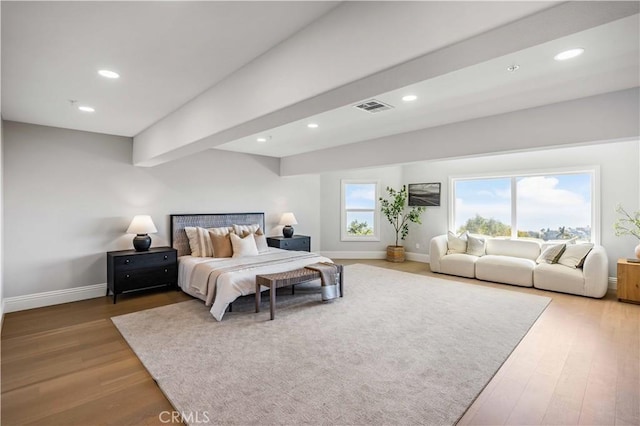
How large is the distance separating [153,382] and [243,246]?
9.22 feet

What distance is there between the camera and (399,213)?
7.65 m

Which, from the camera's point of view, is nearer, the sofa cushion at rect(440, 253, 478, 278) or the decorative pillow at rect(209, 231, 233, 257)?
the decorative pillow at rect(209, 231, 233, 257)

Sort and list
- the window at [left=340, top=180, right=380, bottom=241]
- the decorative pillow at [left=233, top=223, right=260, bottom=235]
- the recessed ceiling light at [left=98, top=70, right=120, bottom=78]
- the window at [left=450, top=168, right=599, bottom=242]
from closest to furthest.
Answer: the recessed ceiling light at [left=98, top=70, right=120, bottom=78] < the window at [left=450, top=168, right=599, bottom=242] < the decorative pillow at [left=233, top=223, right=260, bottom=235] < the window at [left=340, top=180, right=380, bottom=241]

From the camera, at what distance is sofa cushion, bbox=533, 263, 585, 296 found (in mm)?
4617

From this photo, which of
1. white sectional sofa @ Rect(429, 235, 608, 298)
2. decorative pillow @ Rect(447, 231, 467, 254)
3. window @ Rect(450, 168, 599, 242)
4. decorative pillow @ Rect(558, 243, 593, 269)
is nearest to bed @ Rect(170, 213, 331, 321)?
white sectional sofa @ Rect(429, 235, 608, 298)

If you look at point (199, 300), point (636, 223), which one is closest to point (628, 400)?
point (636, 223)

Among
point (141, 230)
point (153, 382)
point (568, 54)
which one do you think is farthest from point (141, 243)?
point (568, 54)

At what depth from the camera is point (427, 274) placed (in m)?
6.07

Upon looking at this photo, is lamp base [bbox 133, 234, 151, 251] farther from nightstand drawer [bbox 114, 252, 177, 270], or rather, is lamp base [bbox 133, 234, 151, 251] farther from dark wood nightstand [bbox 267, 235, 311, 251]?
dark wood nightstand [bbox 267, 235, 311, 251]

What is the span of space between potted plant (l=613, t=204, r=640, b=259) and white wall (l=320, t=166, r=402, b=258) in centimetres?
409

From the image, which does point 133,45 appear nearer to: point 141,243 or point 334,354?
point 334,354

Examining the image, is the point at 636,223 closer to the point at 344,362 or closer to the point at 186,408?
the point at 344,362

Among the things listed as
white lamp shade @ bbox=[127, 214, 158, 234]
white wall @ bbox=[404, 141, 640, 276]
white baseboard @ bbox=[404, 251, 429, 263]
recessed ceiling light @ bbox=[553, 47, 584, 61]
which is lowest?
white baseboard @ bbox=[404, 251, 429, 263]

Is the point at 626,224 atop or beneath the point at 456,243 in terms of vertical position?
atop
